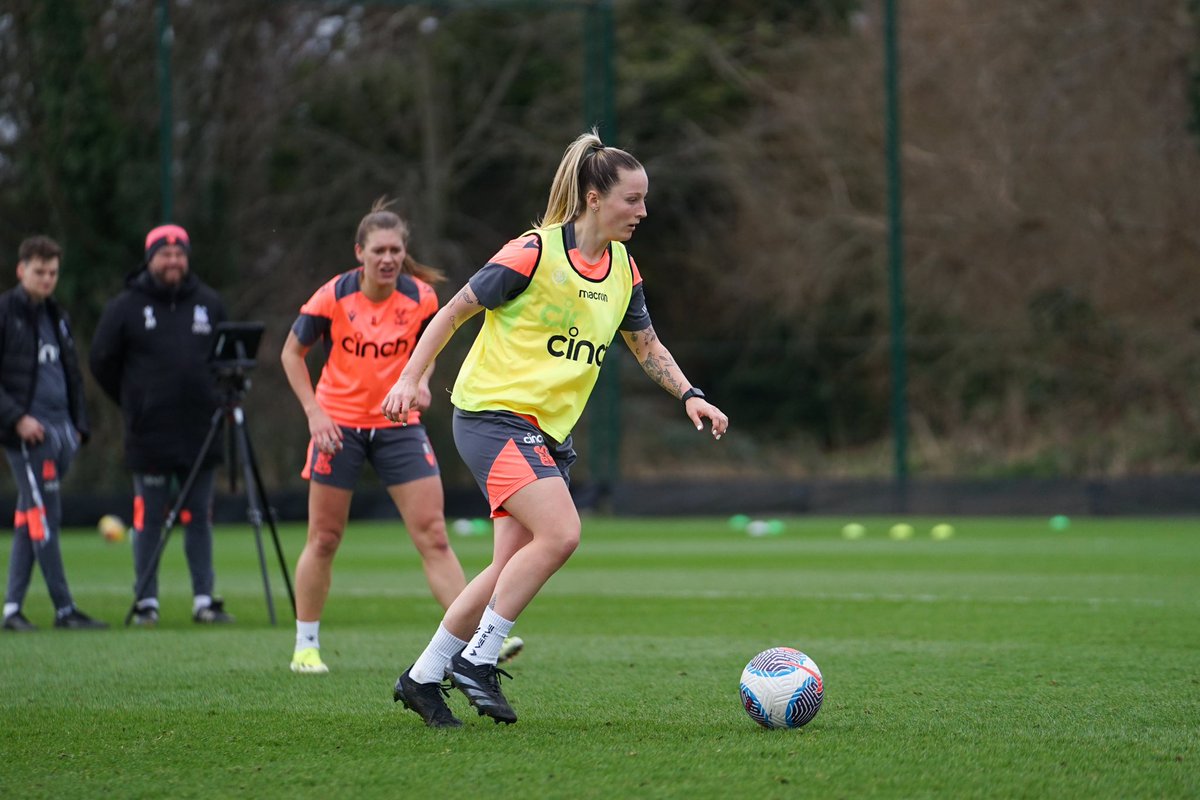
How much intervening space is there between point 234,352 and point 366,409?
1.94 metres

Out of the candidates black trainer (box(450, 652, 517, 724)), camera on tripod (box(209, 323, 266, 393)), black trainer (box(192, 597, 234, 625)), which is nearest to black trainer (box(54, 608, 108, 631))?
black trainer (box(192, 597, 234, 625))

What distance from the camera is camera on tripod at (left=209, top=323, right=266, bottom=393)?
28.3 feet

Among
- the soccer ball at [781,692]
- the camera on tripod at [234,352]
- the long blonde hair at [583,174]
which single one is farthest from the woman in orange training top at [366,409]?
the soccer ball at [781,692]

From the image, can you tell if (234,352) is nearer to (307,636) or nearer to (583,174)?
(307,636)

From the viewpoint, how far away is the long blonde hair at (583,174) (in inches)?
208

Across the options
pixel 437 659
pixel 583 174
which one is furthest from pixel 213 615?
pixel 583 174

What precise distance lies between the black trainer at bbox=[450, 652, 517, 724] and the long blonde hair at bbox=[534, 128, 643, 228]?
145 centimetres

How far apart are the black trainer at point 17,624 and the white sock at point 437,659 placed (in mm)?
4126

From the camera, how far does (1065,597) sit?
31.5ft

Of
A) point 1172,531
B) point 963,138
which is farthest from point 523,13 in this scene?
point 1172,531

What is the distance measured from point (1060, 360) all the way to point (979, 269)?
119 inches

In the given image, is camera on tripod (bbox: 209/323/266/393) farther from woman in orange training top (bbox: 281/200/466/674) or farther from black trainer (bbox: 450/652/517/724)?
black trainer (bbox: 450/652/517/724)

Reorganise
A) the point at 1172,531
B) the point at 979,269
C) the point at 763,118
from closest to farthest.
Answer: the point at 1172,531, the point at 979,269, the point at 763,118

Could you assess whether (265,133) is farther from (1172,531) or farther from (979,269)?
(1172,531)
